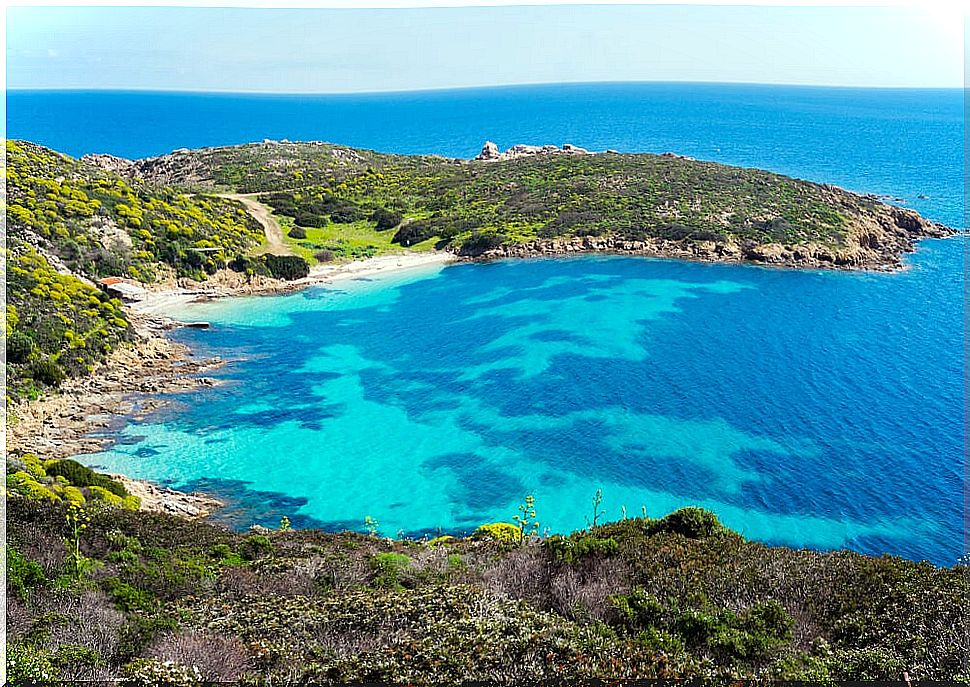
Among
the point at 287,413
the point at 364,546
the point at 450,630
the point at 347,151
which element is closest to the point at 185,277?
the point at 287,413

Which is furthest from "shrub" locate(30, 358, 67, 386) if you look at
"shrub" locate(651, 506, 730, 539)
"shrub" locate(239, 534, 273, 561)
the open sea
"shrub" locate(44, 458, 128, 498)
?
"shrub" locate(651, 506, 730, 539)

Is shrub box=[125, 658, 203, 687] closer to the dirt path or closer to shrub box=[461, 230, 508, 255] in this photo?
the dirt path

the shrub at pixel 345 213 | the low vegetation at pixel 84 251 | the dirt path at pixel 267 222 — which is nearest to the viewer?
the low vegetation at pixel 84 251

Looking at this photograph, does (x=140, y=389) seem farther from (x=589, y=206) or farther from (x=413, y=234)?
(x=589, y=206)

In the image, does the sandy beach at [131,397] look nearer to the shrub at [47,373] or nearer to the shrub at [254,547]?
the shrub at [47,373]

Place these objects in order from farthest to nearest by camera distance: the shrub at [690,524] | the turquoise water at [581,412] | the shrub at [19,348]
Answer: the shrub at [19,348] < the turquoise water at [581,412] < the shrub at [690,524]

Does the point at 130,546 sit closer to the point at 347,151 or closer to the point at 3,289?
the point at 3,289

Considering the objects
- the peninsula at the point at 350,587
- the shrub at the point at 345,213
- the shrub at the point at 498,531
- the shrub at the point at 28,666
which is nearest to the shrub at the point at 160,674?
the peninsula at the point at 350,587

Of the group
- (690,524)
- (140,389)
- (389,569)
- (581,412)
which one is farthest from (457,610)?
(140,389)
